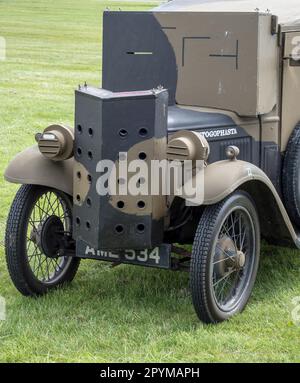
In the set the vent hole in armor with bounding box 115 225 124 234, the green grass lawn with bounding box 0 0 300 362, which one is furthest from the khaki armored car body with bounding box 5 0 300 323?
the green grass lawn with bounding box 0 0 300 362

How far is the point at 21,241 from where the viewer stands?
4973mm

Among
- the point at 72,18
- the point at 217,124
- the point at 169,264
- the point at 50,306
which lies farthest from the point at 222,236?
the point at 72,18

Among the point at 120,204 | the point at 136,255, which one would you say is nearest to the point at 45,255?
the point at 136,255

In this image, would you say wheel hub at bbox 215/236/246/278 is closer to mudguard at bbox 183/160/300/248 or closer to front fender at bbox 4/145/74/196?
mudguard at bbox 183/160/300/248

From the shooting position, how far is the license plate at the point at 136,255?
475cm

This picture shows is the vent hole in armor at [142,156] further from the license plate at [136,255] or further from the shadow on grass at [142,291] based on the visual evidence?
the shadow on grass at [142,291]

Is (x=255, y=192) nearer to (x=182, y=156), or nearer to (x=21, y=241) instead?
(x=182, y=156)

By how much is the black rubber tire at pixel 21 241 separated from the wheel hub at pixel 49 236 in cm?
12

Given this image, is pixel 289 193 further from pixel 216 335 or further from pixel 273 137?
pixel 216 335

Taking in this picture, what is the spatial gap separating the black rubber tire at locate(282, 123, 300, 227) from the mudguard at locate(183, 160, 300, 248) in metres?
0.08

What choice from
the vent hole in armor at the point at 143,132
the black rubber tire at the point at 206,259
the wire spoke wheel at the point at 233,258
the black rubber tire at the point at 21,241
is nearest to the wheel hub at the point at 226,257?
the wire spoke wheel at the point at 233,258

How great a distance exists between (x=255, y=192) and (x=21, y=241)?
1456 mm

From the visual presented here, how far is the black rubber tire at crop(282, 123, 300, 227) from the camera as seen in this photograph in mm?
5539
